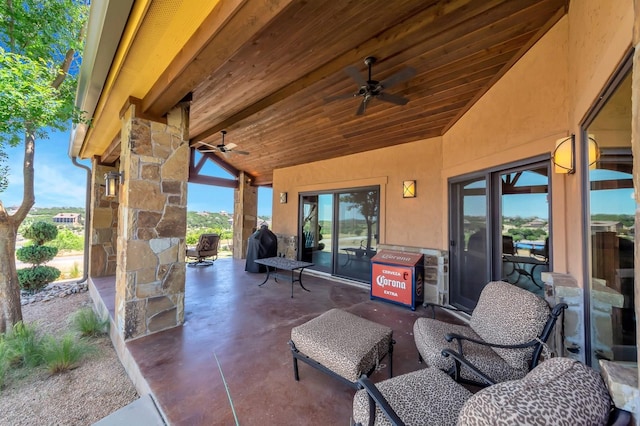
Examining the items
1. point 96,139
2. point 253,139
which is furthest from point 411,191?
point 96,139

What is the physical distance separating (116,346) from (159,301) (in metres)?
0.71

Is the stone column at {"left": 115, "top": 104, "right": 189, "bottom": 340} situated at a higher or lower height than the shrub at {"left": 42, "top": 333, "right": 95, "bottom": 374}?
higher

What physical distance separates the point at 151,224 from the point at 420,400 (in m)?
3.19

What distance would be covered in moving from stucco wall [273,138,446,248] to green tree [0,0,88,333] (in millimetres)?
4599

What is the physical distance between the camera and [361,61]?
3.03 meters

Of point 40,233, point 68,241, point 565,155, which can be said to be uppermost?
point 565,155

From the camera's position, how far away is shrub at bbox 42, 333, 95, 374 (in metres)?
2.59

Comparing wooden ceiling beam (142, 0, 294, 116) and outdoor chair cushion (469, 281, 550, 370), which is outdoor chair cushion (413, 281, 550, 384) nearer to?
outdoor chair cushion (469, 281, 550, 370)

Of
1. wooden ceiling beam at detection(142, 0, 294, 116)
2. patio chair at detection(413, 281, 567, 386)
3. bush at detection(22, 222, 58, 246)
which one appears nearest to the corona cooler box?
patio chair at detection(413, 281, 567, 386)

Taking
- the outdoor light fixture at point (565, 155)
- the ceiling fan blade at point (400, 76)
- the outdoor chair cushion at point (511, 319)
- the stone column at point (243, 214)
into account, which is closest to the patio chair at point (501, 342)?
the outdoor chair cushion at point (511, 319)

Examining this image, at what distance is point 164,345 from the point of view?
2.73m

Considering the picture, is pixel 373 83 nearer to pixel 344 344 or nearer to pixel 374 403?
pixel 344 344

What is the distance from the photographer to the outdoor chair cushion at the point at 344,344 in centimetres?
186

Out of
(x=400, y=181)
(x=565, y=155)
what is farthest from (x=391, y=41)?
(x=400, y=181)
